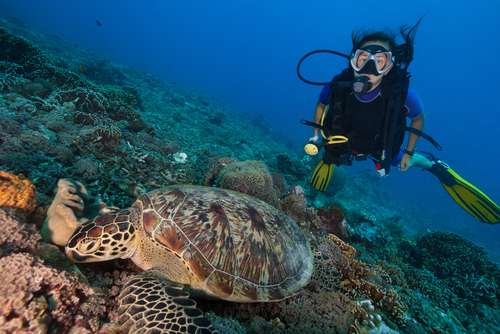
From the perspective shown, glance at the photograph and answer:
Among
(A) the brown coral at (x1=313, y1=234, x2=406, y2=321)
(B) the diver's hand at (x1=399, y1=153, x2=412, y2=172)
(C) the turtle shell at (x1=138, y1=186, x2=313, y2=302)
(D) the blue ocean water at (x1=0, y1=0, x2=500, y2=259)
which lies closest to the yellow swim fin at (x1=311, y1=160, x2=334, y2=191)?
(B) the diver's hand at (x1=399, y1=153, x2=412, y2=172)

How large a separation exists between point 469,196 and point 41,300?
812 centimetres

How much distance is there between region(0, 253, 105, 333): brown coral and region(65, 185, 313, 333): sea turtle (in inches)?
10.0

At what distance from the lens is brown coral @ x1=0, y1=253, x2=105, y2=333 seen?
4.74 feet

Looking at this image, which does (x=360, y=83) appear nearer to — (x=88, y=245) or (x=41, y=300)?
(x=88, y=245)

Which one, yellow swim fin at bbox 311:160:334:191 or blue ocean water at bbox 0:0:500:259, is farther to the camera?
blue ocean water at bbox 0:0:500:259

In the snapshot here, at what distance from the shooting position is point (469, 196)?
6.35 m

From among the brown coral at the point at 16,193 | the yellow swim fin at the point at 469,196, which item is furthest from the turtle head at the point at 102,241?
the yellow swim fin at the point at 469,196

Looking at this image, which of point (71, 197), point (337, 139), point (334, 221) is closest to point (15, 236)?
point (71, 197)

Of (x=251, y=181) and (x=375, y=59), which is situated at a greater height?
(x=375, y=59)

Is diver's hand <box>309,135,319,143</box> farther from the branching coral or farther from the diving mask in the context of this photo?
the branching coral

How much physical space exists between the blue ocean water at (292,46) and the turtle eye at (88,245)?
52.8 meters

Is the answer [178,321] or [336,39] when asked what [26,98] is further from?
[336,39]

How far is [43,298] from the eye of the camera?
1590 millimetres

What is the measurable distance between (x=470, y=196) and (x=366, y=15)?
174 metres
